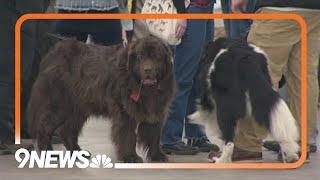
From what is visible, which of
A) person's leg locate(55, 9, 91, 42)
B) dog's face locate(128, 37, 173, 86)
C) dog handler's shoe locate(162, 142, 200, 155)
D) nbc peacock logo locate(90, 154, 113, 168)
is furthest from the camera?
dog handler's shoe locate(162, 142, 200, 155)

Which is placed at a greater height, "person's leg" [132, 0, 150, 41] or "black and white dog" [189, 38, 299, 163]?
"person's leg" [132, 0, 150, 41]

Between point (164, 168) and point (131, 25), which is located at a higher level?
point (131, 25)

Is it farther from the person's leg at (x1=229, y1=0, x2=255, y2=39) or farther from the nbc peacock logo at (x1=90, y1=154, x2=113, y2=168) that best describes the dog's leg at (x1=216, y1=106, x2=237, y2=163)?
the person's leg at (x1=229, y1=0, x2=255, y2=39)

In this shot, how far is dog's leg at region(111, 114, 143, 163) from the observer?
5.98m

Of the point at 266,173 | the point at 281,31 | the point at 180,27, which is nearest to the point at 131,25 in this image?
the point at 180,27

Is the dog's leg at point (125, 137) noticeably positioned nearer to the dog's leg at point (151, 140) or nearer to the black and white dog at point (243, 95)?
the dog's leg at point (151, 140)

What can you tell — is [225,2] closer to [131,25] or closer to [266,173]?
[131,25]

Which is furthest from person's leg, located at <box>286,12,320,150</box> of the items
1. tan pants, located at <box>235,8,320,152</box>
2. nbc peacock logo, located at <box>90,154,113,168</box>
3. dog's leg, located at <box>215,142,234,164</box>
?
nbc peacock logo, located at <box>90,154,113,168</box>

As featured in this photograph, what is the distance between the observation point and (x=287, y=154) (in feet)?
19.5

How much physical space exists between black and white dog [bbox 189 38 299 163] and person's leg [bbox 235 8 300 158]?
16cm

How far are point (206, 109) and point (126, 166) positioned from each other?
782 mm

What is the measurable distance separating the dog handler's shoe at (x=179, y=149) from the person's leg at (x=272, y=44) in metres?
0.65

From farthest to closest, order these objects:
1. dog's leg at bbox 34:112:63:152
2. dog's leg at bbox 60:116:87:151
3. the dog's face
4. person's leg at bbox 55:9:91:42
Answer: person's leg at bbox 55:9:91:42
dog's leg at bbox 60:116:87:151
dog's leg at bbox 34:112:63:152
the dog's face

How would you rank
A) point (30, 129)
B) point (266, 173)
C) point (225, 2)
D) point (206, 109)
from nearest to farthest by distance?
point (266, 173), point (206, 109), point (30, 129), point (225, 2)
